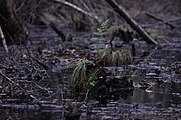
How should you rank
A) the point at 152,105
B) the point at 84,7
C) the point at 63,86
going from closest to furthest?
the point at 152,105, the point at 63,86, the point at 84,7

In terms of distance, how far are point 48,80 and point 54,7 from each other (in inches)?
421

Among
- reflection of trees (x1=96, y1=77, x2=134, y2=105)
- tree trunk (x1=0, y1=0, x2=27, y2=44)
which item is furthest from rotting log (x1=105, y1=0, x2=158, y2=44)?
reflection of trees (x1=96, y1=77, x2=134, y2=105)

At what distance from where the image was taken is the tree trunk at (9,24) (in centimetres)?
1134

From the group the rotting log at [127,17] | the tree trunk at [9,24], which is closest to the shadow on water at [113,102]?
the rotting log at [127,17]

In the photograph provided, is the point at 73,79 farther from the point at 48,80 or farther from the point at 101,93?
the point at 48,80

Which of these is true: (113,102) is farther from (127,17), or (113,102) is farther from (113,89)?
(127,17)

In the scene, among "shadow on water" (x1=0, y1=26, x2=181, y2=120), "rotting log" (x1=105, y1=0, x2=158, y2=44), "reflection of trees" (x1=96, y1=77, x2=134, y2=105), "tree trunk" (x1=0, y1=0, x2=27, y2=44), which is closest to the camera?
"shadow on water" (x1=0, y1=26, x2=181, y2=120)

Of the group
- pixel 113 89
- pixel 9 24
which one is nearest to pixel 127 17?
pixel 9 24

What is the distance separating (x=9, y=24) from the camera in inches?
446

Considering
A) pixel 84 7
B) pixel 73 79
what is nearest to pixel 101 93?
pixel 73 79

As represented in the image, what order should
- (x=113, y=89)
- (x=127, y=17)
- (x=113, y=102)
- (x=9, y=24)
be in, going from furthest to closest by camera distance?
(x=9, y=24) < (x=127, y=17) < (x=113, y=89) < (x=113, y=102)

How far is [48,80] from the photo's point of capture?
6.79m

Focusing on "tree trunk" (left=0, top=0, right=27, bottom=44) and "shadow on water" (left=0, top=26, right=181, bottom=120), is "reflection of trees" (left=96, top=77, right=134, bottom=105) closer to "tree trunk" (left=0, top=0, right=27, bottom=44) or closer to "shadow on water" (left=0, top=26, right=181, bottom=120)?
"shadow on water" (left=0, top=26, right=181, bottom=120)

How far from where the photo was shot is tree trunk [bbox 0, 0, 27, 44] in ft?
37.2
